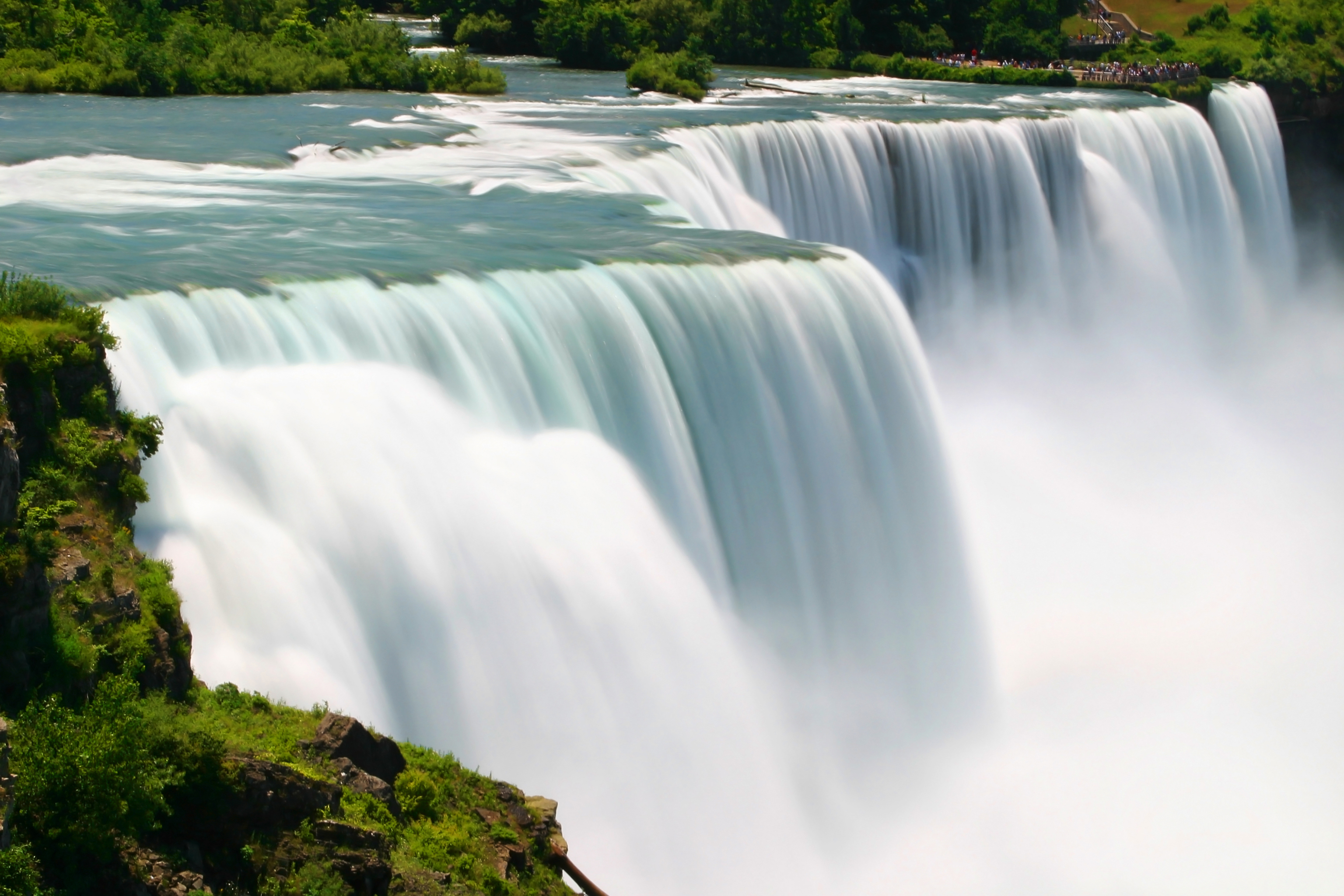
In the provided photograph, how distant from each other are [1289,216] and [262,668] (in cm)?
3313

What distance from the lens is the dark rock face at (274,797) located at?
26.4 ft

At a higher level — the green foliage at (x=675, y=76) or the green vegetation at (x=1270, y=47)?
the green vegetation at (x=1270, y=47)

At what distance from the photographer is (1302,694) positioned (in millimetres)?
17938

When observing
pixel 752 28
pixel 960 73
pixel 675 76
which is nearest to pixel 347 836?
pixel 675 76

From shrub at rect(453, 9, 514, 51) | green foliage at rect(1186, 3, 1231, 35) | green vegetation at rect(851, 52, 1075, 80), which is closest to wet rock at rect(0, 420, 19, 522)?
green vegetation at rect(851, 52, 1075, 80)

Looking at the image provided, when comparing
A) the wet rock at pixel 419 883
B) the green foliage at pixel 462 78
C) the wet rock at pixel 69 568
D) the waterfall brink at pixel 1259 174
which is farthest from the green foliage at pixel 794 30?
the wet rock at pixel 419 883

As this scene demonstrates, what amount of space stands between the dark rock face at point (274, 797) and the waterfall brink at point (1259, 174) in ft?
104

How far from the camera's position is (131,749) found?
7645 mm

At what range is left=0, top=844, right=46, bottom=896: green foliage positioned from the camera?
6.59 meters

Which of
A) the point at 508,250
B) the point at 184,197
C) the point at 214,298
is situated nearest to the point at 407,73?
the point at 184,197

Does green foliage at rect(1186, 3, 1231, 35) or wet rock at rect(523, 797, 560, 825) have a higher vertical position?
green foliage at rect(1186, 3, 1231, 35)

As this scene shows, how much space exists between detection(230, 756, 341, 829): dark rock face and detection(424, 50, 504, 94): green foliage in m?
31.7

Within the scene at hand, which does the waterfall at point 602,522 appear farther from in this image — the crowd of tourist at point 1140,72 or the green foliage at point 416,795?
the crowd of tourist at point 1140,72

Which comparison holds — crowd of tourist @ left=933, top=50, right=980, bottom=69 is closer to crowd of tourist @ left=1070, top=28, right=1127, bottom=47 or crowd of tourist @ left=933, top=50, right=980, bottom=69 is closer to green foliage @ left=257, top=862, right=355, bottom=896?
crowd of tourist @ left=1070, top=28, right=1127, bottom=47
